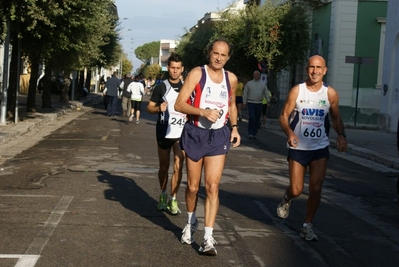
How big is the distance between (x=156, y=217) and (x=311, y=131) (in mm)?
2074

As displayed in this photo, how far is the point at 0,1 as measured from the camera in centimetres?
1861

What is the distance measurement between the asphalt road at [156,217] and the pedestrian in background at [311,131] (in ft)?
1.74

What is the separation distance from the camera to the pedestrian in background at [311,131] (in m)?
7.61

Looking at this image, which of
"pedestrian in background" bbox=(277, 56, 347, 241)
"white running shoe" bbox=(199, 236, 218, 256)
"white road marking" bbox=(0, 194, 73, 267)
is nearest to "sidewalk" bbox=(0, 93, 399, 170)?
"pedestrian in background" bbox=(277, 56, 347, 241)

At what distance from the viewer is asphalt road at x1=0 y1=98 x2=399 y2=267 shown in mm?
6730

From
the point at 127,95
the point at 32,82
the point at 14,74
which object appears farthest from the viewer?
the point at 127,95

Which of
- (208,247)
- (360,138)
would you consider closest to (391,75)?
(360,138)

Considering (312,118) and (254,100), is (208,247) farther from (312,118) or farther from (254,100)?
(254,100)

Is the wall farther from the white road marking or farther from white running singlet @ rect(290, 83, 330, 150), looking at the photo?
white running singlet @ rect(290, 83, 330, 150)

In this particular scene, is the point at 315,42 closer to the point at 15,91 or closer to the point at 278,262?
the point at 15,91

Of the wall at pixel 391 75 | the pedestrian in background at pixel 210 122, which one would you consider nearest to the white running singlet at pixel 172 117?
the pedestrian in background at pixel 210 122

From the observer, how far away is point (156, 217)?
8.52 m

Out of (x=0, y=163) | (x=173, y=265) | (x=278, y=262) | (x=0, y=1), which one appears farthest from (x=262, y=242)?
(x=0, y=1)

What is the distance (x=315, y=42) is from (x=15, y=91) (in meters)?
18.4
